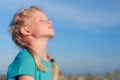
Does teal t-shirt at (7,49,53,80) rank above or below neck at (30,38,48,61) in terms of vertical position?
below

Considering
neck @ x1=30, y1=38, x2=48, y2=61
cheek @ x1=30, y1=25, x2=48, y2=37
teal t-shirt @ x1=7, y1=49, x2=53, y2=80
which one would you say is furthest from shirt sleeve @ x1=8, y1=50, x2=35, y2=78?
cheek @ x1=30, y1=25, x2=48, y2=37

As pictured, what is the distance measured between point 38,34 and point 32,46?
16 cm

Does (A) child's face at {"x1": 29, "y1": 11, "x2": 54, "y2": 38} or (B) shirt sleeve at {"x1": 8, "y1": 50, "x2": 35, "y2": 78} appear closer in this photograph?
(B) shirt sleeve at {"x1": 8, "y1": 50, "x2": 35, "y2": 78}

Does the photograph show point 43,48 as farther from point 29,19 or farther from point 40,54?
point 29,19

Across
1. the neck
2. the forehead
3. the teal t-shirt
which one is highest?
the forehead

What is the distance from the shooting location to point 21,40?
5152 mm

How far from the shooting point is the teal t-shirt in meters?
4.78

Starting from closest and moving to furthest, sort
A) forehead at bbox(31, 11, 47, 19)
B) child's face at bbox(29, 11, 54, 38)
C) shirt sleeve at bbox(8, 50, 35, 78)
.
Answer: shirt sleeve at bbox(8, 50, 35, 78) < child's face at bbox(29, 11, 54, 38) < forehead at bbox(31, 11, 47, 19)

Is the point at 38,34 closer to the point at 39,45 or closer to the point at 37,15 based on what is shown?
the point at 39,45

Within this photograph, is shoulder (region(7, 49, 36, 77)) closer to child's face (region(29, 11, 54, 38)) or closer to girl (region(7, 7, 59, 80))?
girl (region(7, 7, 59, 80))

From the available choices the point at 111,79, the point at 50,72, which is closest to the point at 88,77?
the point at 111,79

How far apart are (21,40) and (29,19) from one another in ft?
0.91

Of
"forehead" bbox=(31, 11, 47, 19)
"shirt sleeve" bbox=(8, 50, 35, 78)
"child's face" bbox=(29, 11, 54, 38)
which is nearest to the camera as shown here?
"shirt sleeve" bbox=(8, 50, 35, 78)

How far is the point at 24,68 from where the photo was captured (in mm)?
4781
